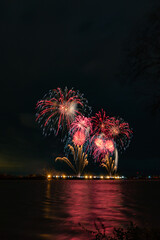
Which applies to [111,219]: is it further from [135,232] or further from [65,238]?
[135,232]

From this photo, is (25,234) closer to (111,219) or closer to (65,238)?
(65,238)

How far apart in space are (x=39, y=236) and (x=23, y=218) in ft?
14.8

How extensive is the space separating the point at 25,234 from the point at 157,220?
5801 mm

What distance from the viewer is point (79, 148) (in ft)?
259

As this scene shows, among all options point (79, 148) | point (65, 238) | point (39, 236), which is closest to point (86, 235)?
point (65, 238)

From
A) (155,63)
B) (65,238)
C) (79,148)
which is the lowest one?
(65,238)

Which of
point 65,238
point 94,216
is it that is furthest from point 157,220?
point 65,238

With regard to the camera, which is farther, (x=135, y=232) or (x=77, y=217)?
(x=77, y=217)

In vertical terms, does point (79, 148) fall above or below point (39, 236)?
above

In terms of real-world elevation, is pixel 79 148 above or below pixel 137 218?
above

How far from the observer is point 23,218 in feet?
46.0

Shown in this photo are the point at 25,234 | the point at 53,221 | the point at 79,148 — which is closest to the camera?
the point at 25,234

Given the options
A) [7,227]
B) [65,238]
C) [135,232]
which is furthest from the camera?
[7,227]

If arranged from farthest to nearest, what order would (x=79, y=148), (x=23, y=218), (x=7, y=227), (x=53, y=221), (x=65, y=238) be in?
(x=79, y=148) < (x=23, y=218) < (x=53, y=221) < (x=7, y=227) < (x=65, y=238)
